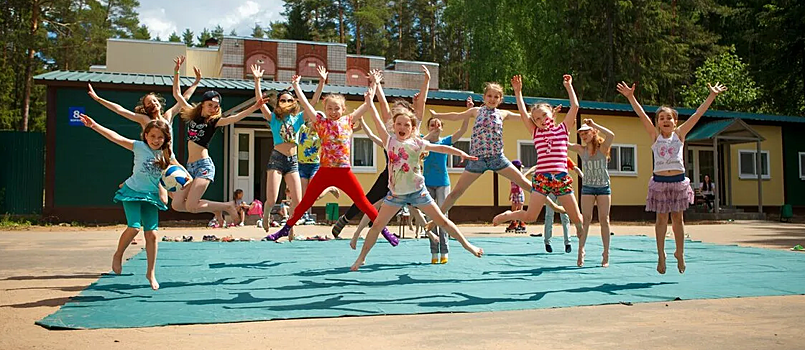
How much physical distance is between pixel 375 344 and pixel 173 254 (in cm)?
582

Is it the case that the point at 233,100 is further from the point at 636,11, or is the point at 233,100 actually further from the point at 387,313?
the point at 636,11

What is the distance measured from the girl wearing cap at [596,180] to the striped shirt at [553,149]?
490 mm

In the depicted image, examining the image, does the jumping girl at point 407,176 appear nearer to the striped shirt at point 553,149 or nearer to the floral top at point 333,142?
the floral top at point 333,142

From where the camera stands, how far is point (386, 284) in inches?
244

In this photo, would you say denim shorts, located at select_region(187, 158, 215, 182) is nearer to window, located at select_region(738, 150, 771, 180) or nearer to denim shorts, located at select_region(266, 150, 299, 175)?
denim shorts, located at select_region(266, 150, 299, 175)

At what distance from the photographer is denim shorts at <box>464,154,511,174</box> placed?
7.55 m

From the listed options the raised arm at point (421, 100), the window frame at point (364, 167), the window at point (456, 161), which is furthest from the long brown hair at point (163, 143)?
the window at point (456, 161)

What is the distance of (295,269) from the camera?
24.1 ft

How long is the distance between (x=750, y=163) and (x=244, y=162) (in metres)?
19.0

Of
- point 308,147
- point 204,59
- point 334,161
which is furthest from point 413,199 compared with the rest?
point 204,59

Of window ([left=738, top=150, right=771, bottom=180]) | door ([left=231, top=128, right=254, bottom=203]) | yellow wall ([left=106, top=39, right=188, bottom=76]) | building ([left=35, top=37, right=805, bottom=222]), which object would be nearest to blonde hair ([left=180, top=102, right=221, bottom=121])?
building ([left=35, top=37, right=805, bottom=222])

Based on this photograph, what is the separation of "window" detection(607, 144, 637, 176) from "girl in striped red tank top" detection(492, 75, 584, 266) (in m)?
16.3

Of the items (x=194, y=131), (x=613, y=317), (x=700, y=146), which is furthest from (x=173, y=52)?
(x=613, y=317)

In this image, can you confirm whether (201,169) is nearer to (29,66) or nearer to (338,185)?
(338,185)
